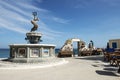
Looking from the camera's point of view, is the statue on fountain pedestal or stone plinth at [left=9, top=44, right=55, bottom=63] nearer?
stone plinth at [left=9, top=44, right=55, bottom=63]

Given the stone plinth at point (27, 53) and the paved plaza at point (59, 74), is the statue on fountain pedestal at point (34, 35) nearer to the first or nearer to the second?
the stone plinth at point (27, 53)

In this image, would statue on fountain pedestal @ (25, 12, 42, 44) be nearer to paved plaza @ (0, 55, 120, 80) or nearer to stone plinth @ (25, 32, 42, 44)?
stone plinth @ (25, 32, 42, 44)

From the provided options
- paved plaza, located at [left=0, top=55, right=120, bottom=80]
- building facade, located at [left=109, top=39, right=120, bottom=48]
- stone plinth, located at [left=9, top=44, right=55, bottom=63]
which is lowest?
paved plaza, located at [left=0, top=55, right=120, bottom=80]

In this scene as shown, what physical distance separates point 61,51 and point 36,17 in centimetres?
1035

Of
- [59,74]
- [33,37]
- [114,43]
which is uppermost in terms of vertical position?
[33,37]

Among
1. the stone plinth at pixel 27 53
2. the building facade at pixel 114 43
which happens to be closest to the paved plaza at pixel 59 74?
the stone plinth at pixel 27 53

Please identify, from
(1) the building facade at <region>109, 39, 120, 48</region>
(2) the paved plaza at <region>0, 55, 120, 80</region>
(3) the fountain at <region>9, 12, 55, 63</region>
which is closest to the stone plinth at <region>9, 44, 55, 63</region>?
(3) the fountain at <region>9, 12, 55, 63</region>

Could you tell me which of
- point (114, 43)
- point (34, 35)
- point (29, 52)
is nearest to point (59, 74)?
point (29, 52)

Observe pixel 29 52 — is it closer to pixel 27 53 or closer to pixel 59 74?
pixel 27 53

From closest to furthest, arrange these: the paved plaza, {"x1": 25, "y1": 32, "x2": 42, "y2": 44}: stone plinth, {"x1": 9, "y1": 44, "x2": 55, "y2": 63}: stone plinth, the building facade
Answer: the paved plaza
{"x1": 9, "y1": 44, "x2": 55, "y2": 63}: stone plinth
{"x1": 25, "y1": 32, "x2": 42, "y2": 44}: stone plinth
the building facade

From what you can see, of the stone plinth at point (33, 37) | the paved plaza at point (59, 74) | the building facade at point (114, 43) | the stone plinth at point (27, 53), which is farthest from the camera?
the building facade at point (114, 43)

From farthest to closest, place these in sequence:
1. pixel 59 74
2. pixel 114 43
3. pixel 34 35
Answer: pixel 114 43 → pixel 34 35 → pixel 59 74

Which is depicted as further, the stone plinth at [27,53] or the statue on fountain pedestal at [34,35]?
the statue on fountain pedestal at [34,35]

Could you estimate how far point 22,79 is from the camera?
34.9 feet
